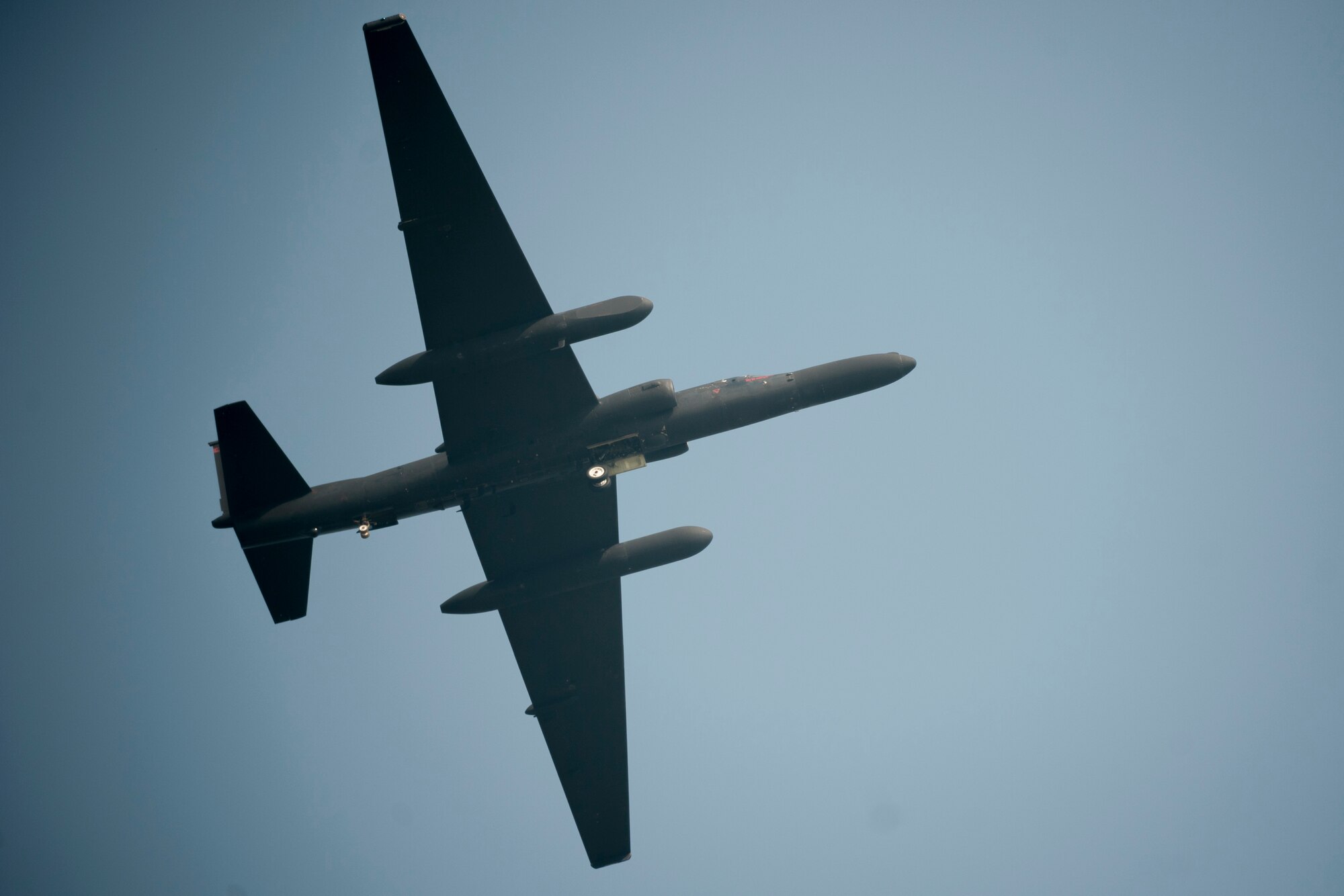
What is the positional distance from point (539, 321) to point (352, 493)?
253 inches

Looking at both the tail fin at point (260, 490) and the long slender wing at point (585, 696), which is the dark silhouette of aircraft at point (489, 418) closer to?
the tail fin at point (260, 490)

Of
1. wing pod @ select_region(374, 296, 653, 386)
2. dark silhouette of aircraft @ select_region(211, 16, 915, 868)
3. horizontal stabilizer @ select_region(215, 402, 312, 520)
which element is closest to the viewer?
dark silhouette of aircraft @ select_region(211, 16, 915, 868)

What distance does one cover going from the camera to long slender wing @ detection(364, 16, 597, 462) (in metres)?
21.5

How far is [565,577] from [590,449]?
4767mm

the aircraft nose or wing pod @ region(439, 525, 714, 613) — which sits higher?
the aircraft nose

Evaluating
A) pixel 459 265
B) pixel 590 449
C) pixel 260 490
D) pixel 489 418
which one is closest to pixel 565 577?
pixel 590 449

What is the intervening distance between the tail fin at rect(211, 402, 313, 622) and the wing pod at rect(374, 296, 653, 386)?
11.8ft

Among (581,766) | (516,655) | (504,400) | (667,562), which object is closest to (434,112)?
(504,400)

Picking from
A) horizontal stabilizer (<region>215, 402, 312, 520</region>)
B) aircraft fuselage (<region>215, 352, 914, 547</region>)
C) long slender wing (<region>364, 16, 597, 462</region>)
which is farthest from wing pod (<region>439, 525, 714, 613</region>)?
horizontal stabilizer (<region>215, 402, 312, 520</region>)

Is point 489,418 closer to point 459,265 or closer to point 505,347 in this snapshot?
point 505,347

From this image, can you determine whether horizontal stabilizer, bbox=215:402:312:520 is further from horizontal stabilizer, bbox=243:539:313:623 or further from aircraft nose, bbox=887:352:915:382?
aircraft nose, bbox=887:352:915:382

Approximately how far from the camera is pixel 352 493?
2452cm

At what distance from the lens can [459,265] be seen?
76.0ft

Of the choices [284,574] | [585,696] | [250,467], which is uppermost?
[250,467]
